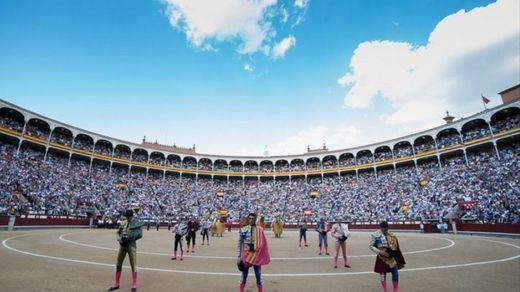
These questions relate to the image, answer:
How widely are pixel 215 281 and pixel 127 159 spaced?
52088 millimetres

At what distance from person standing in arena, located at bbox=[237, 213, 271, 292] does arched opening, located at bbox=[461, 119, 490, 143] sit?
47.3 m

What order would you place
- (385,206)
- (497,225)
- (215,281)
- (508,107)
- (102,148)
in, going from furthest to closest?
(102,148), (385,206), (508,107), (497,225), (215,281)

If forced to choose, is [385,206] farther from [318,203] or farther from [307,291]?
[307,291]

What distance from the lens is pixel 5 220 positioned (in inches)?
975

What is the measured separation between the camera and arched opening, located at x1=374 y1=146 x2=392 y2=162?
52.5 metres

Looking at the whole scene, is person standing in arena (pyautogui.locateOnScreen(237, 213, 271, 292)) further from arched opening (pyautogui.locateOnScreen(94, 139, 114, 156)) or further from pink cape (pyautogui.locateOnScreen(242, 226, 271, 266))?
arched opening (pyautogui.locateOnScreen(94, 139, 114, 156))

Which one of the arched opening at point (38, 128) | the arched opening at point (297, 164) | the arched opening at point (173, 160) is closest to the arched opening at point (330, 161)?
the arched opening at point (297, 164)

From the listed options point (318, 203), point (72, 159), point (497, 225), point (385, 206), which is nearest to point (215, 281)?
point (497, 225)

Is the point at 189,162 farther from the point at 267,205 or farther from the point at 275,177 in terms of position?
the point at 267,205

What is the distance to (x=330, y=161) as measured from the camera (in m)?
60.3

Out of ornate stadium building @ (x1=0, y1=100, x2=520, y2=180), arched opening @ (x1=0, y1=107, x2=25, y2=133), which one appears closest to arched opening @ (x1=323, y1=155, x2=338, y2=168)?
ornate stadium building @ (x1=0, y1=100, x2=520, y2=180)

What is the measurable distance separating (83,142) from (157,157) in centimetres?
1430

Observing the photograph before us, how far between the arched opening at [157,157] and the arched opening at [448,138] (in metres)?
53.4

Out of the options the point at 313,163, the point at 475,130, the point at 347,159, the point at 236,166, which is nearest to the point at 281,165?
the point at 313,163
